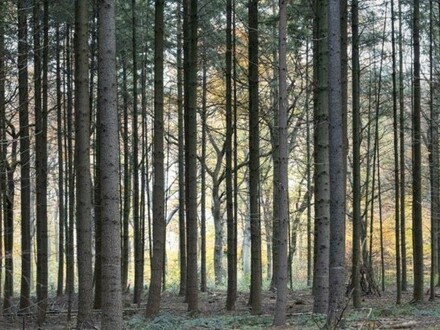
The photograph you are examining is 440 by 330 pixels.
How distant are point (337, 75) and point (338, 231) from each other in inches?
97.8

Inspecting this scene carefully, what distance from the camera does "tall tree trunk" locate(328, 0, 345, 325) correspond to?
8.42 m

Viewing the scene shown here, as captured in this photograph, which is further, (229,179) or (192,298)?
(229,179)

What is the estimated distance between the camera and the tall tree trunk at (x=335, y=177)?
27.6 ft

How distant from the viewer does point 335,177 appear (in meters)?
8.66

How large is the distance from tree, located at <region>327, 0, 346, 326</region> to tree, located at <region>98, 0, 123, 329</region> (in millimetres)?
3321

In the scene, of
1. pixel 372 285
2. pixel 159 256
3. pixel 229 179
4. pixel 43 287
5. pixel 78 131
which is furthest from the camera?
pixel 372 285

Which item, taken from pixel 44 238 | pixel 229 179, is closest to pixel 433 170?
pixel 229 179

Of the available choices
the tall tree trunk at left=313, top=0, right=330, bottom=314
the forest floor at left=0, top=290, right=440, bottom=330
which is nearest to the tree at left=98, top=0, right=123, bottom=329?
the forest floor at left=0, top=290, right=440, bottom=330

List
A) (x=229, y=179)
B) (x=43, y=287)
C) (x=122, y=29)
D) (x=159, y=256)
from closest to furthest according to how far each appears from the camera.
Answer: (x=159, y=256) < (x=43, y=287) < (x=229, y=179) < (x=122, y=29)

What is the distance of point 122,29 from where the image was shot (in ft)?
54.2

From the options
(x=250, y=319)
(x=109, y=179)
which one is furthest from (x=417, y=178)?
(x=109, y=179)

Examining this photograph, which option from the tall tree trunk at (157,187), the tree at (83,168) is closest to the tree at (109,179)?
the tree at (83,168)

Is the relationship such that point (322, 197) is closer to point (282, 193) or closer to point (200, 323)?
point (282, 193)

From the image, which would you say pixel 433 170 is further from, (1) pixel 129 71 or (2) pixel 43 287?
(2) pixel 43 287
